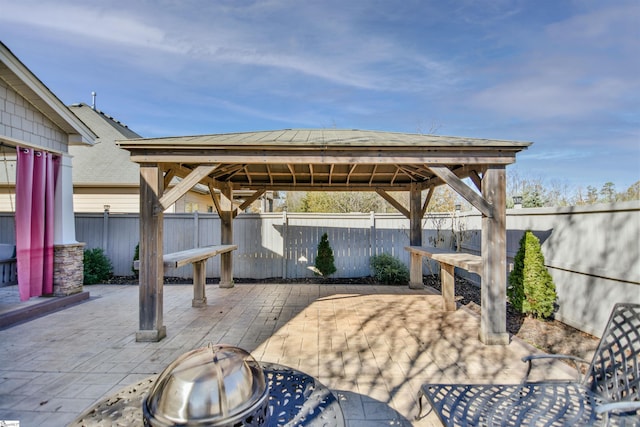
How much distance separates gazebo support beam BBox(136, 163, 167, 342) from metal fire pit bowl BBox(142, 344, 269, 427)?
2.92 meters

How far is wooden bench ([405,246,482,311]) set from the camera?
12.8ft

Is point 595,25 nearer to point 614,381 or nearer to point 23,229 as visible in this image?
point 614,381

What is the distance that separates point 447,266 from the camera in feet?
16.3

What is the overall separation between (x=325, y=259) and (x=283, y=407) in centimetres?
603

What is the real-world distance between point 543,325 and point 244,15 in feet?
26.8

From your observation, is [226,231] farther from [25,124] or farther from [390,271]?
[390,271]

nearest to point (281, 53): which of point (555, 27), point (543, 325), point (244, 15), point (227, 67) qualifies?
point (227, 67)

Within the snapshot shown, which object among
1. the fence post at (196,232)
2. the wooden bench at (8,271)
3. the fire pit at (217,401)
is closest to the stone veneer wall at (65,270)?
the wooden bench at (8,271)

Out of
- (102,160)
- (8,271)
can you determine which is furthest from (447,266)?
(102,160)

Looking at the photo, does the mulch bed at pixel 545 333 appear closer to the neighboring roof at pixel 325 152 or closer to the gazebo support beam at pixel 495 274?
the gazebo support beam at pixel 495 274

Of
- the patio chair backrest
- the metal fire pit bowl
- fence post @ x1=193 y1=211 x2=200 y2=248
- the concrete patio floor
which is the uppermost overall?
fence post @ x1=193 y1=211 x2=200 y2=248

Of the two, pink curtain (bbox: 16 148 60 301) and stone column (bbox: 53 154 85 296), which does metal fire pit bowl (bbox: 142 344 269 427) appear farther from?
stone column (bbox: 53 154 85 296)

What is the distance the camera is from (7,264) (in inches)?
222

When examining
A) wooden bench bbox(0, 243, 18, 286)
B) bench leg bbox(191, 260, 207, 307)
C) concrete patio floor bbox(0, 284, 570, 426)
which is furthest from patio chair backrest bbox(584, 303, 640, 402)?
wooden bench bbox(0, 243, 18, 286)
